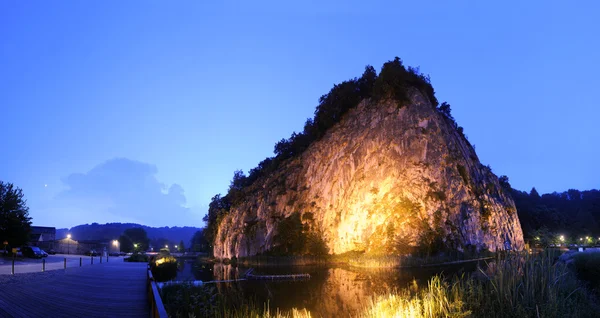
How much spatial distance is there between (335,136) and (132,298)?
50.4m

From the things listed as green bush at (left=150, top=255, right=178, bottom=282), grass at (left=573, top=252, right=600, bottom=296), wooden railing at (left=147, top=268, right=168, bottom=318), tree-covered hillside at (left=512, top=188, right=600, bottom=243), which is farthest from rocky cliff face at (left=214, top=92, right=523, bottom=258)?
wooden railing at (left=147, top=268, right=168, bottom=318)

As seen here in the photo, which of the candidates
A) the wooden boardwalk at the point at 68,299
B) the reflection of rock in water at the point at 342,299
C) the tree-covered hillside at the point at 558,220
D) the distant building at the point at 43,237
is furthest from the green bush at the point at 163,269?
the tree-covered hillside at the point at 558,220

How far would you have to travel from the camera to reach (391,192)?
4831 cm

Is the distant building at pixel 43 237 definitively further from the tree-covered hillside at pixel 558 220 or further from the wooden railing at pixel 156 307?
the tree-covered hillside at pixel 558 220

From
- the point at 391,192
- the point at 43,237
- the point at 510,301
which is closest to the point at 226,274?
the point at 391,192

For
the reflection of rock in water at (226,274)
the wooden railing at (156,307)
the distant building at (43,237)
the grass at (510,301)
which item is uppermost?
the wooden railing at (156,307)

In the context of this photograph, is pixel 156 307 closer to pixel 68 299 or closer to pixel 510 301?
pixel 68 299

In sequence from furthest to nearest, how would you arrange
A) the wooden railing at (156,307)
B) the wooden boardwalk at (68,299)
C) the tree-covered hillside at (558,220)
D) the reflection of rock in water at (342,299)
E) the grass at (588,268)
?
the tree-covered hillside at (558,220)
the reflection of rock in water at (342,299)
the grass at (588,268)
the wooden boardwalk at (68,299)
the wooden railing at (156,307)

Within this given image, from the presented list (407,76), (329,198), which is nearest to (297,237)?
(329,198)

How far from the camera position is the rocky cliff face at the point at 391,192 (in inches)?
1838

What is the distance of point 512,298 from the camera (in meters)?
9.13

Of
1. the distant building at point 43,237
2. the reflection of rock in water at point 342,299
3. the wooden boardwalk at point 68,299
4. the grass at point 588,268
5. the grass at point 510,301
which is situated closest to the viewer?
the grass at point 510,301

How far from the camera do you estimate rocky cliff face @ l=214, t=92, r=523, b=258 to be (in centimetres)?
4669

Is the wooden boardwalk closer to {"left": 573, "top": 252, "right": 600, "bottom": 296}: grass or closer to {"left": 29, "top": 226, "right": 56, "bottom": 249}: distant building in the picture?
{"left": 573, "top": 252, "right": 600, "bottom": 296}: grass
